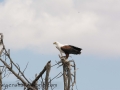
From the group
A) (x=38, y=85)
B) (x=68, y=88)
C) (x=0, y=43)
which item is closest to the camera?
(x=68, y=88)

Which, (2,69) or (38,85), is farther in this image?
(2,69)

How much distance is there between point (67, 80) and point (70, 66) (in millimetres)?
368

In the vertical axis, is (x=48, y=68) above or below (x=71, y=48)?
below

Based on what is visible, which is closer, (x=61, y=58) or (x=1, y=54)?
(x=61, y=58)

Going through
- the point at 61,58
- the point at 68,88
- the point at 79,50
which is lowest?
the point at 68,88

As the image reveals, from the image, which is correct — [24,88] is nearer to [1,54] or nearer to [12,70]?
[12,70]

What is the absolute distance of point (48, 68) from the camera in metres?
9.41

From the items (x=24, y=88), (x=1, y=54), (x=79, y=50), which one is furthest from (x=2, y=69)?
(x=79, y=50)

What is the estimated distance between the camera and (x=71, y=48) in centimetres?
1148

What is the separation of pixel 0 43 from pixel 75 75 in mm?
2432

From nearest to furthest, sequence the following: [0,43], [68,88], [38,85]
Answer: [68,88] < [38,85] < [0,43]

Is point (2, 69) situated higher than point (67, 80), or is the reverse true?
point (2, 69)

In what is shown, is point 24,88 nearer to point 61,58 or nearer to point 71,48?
point 61,58

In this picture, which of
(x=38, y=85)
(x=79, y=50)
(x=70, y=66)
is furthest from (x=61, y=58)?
(x=79, y=50)
